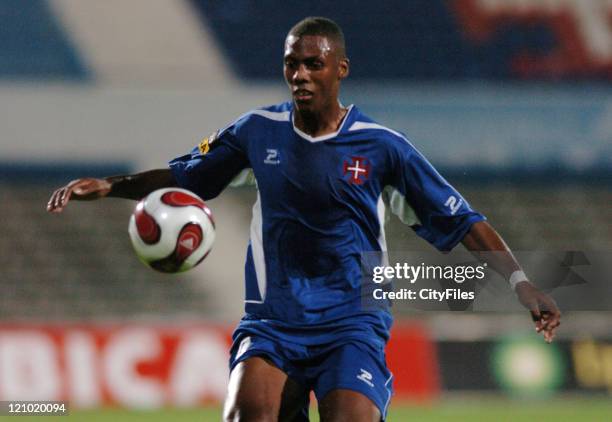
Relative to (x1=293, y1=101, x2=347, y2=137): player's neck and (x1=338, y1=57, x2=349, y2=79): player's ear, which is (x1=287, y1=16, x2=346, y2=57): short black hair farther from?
(x1=293, y1=101, x2=347, y2=137): player's neck

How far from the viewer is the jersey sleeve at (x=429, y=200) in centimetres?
514

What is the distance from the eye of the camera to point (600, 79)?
57.0ft

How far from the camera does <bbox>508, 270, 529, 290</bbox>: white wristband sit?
16.5 ft

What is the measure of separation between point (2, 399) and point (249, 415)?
6.54 meters

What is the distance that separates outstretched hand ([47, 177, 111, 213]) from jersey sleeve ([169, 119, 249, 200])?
364mm

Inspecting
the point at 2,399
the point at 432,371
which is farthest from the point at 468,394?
the point at 2,399

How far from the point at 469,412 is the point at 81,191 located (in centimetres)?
690

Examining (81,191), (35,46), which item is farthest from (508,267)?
(35,46)

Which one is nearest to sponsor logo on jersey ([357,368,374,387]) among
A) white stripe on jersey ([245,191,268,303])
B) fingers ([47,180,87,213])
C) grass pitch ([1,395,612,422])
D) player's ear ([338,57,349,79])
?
white stripe on jersey ([245,191,268,303])

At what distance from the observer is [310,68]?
16.4 feet

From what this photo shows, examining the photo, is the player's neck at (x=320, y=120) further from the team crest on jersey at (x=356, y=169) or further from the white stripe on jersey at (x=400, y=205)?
the white stripe on jersey at (x=400, y=205)

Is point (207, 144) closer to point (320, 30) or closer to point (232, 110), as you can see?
point (320, 30)

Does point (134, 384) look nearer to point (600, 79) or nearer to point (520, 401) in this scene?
point (520, 401)

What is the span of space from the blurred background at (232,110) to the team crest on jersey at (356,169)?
8.99 m
